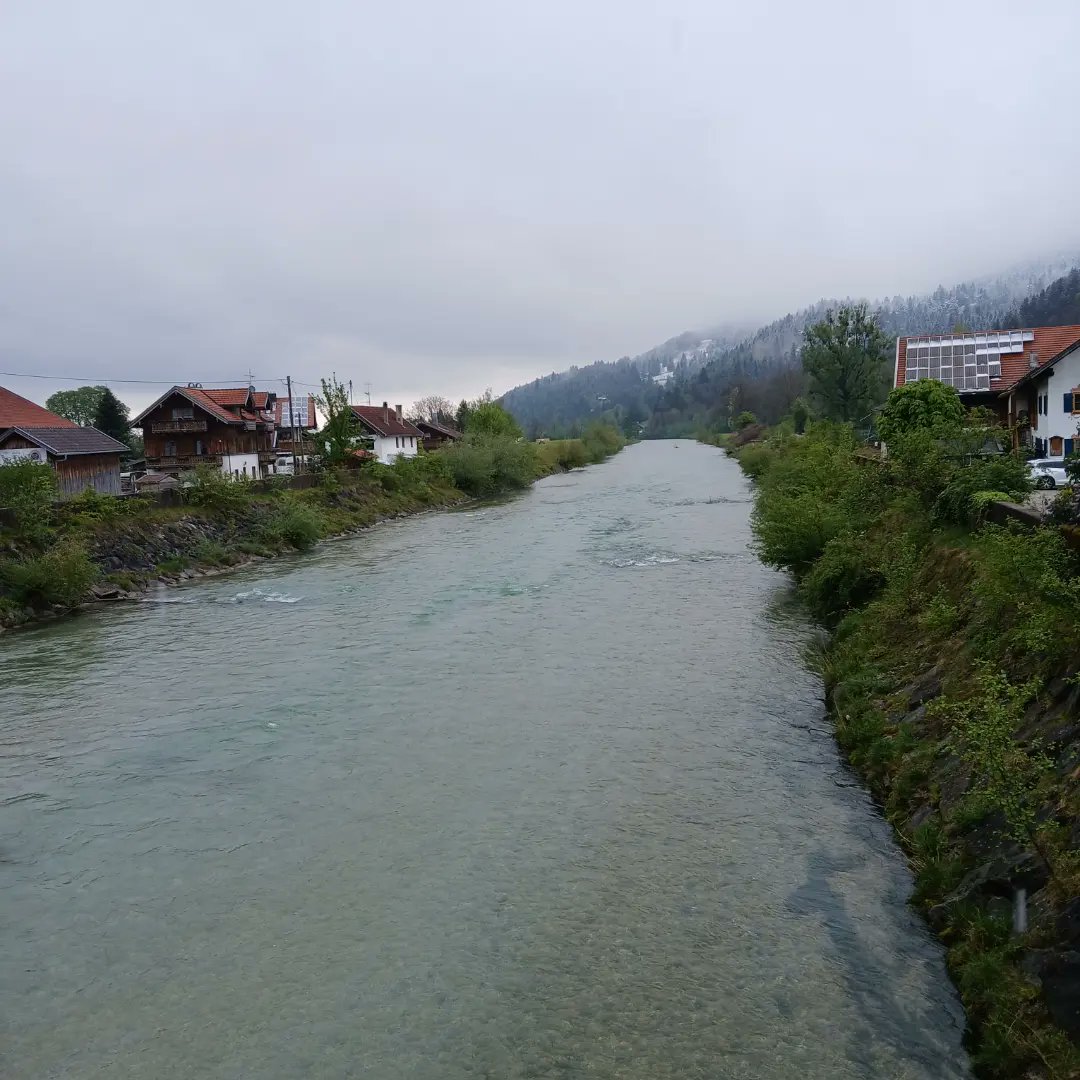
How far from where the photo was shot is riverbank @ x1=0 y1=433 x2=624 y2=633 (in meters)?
24.2

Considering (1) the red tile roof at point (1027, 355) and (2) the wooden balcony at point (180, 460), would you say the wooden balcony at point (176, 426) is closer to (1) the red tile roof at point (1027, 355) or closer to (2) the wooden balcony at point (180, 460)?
(2) the wooden balcony at point (180, 460)

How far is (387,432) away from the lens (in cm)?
7025

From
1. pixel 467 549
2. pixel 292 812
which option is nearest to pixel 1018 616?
pixel 292 812

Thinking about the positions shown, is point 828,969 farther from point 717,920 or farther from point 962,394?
point 962,394

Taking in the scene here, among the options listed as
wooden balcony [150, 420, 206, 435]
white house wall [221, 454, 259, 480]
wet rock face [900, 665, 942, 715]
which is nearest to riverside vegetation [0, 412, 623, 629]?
white house wall [221, 454, 259, 480]

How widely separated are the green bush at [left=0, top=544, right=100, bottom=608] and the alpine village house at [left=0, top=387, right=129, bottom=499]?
10.5 metres

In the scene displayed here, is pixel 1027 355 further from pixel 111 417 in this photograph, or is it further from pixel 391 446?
pixel 111 417

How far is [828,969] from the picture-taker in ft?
25.0

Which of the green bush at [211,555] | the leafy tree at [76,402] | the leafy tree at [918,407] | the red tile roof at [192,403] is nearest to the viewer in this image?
the leafy tree at [918,407]

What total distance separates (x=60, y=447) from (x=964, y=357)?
37276 mm

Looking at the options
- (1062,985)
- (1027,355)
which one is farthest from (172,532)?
(1027,355)

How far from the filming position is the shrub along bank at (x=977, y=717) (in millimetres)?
6512

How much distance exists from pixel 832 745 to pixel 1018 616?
313 centimetres

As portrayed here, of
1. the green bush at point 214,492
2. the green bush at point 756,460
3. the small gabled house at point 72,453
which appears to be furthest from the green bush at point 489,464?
the green bush at point 214,492
